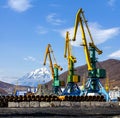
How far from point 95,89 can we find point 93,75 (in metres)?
4.32

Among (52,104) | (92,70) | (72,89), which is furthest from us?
(72,89)

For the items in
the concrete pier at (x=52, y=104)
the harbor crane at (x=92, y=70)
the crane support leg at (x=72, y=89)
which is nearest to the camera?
the concrete pier at (x=52, y=104)

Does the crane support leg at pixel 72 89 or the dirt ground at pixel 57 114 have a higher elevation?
the crane support leg at pixel 72 89

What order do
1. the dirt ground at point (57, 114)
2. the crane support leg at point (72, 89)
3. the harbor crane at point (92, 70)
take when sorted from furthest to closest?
1. the crane support leg at point (72, 89)
2. the harbor crane at point (92, 70)
3. the dirt ground at point (57, 114)

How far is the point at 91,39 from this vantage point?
88000mm

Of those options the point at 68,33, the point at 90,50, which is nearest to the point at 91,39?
the point at 90,50

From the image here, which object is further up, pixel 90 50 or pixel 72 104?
pixel 90 50

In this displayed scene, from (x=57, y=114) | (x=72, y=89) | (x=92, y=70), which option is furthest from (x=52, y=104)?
(x=72, y=89)

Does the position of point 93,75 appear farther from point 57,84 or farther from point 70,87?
point 57,84

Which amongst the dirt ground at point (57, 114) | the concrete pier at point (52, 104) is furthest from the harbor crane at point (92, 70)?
the dirt ground at point (57, 114)


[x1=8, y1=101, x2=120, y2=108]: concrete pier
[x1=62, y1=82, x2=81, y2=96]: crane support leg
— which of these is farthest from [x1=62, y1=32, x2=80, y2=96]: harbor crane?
[x1=8, y1=101, x2=120, y2=108]: concrete pier

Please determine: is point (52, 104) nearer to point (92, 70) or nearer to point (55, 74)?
point (92, 70)

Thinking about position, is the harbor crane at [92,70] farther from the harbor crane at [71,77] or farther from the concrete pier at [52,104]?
the concrete pier at [52,104]

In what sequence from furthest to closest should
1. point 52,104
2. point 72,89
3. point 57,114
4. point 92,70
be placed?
point 72,89
point 92,70
point 52,104
point 57,114
